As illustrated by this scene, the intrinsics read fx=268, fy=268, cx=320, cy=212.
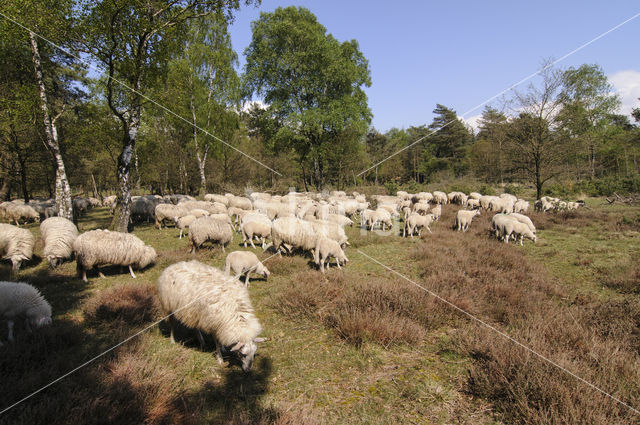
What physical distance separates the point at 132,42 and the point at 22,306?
1164 cm

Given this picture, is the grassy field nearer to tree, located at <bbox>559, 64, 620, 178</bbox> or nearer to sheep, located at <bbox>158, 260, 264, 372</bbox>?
sheep, located at <bbox>158, 260, 264, 372</bbox>

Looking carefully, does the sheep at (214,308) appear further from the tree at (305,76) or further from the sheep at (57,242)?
the tree at (305,76)

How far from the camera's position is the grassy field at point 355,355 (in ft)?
10.6

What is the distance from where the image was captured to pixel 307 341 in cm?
522

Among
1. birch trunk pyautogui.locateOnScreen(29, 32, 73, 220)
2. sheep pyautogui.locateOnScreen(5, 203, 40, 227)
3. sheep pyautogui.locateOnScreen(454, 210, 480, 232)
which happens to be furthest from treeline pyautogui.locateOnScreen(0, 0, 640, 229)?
sheep pyautogui.locateOnScreen(454, 210, 480, 232)

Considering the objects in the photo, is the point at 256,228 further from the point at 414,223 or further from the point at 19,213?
the point at 19,213

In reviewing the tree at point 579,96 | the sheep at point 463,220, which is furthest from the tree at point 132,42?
the tree at point 579,96

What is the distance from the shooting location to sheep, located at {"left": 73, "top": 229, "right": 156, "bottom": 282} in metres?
7.76

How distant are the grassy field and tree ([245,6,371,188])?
2131 cm

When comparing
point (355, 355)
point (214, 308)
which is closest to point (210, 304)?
point (214, 308)

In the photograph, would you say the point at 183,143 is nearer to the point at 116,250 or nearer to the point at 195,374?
the point at 116,250

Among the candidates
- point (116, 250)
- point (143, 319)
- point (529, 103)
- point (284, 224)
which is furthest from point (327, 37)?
point (143, 319)

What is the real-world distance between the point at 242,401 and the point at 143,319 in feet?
10.8

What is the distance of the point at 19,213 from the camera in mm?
18703
